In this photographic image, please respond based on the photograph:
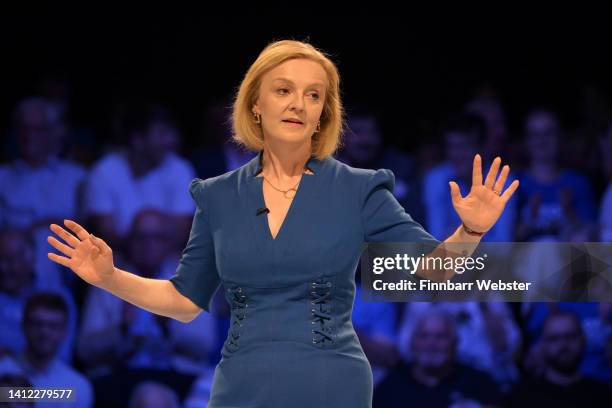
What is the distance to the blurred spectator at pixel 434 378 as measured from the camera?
171 inches

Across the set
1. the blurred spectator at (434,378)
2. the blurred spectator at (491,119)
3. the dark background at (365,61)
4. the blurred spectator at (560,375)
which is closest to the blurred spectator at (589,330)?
the blurred spectator at (560,375)

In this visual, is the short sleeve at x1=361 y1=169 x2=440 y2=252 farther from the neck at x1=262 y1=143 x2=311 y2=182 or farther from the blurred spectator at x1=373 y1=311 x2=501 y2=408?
the blurred spectator at x1=373 y1=311 x2=501 y2=408

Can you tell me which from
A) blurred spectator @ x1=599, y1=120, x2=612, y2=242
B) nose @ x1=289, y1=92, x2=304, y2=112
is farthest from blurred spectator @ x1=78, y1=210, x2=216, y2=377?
nose @ x1=289, y1=92, x2=304, y2=112

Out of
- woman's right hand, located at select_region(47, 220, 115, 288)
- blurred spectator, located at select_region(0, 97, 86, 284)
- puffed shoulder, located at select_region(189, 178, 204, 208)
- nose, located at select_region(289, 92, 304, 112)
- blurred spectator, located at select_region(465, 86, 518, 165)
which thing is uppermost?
blurred spectator, located at select_region(465, 86, 518, 165)

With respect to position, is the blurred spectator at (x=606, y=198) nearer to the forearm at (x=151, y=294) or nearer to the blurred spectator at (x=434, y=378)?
the blurred spectator at (x=434, y=378)

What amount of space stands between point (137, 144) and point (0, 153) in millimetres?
638

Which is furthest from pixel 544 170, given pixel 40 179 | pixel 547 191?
pixel 40 179

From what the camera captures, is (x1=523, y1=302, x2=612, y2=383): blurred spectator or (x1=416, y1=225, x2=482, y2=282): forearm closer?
(x1=416, y1=225, x2=482, y2=282): forearm

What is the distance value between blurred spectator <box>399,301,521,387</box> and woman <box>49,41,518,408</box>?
2544 millimetres

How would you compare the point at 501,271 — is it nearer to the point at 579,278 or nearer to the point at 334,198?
the point at 579,278

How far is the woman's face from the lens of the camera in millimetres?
1870

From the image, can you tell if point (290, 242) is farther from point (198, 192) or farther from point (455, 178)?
point (455, 178)

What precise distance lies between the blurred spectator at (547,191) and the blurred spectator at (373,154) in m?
0.51

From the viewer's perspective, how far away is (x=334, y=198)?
1846 mm
